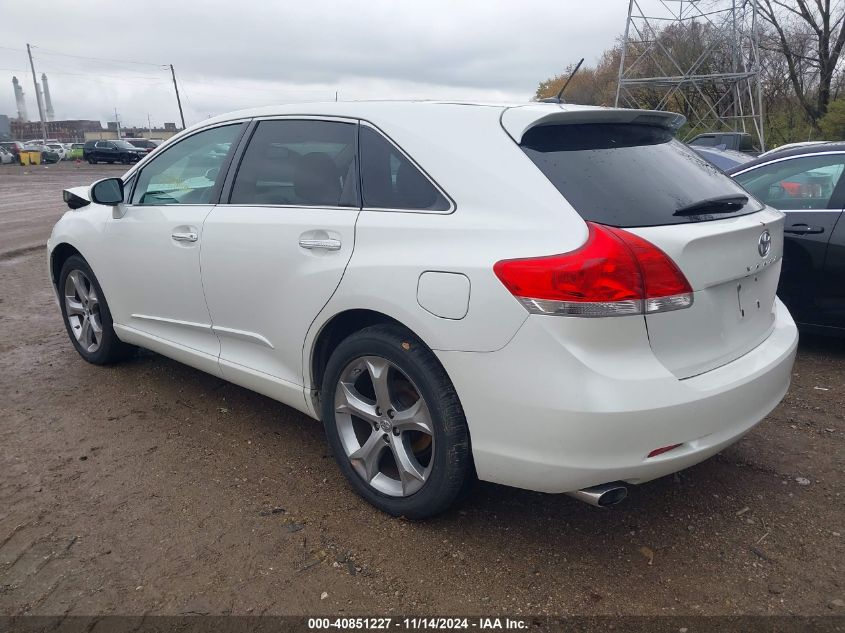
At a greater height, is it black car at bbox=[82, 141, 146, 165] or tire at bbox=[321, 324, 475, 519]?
tire at bbox=[321, 324, 475, 519]

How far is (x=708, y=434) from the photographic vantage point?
254 cm

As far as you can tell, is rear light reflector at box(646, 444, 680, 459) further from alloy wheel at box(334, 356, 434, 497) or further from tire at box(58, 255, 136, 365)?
tire at box(58, 255, 136, 365)

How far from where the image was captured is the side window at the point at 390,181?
2799 mm

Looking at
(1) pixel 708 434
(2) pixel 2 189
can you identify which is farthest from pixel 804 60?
(1) pixel 708 434

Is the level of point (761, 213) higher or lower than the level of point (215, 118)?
lower

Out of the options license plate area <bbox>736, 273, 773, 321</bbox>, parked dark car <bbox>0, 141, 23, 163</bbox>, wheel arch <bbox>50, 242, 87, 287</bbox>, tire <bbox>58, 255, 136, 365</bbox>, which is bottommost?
parked dark car <bbox>0, 141, 23, 163</bbox>

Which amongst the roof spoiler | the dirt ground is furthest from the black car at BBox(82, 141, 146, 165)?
the roof spoiler

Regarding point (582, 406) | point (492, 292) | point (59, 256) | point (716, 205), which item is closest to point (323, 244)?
point (492, 292)

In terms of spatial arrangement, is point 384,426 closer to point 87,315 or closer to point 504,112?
point 504,112

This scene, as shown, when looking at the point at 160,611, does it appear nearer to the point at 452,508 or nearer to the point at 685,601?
the point at 452,508

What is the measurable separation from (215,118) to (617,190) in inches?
96.4

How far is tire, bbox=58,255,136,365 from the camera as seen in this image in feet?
15.4

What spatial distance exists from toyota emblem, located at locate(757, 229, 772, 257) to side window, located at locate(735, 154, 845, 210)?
2.15 metres

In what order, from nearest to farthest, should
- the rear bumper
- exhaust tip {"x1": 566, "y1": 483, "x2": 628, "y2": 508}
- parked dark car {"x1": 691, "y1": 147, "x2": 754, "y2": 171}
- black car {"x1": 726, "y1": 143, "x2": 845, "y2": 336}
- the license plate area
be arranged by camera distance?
the rear bumper, exhaust tip {"x1": 566, "y1": 483, "x2": 628, "y2": 508}, the license plate area, black car {"x1": 726, "y1": 143, "x2": 845, "y2": 336}, parked dark car {"x1": 691, "y1": 147, "x2": 754, "y2": 171}
